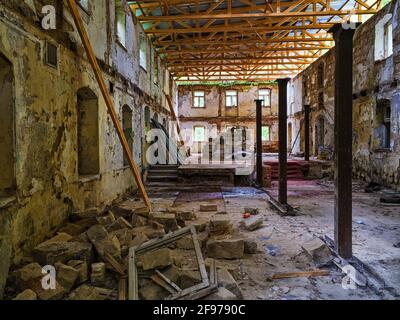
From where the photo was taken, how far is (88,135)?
23.1 feet

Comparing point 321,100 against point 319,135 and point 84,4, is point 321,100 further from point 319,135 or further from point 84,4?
point 84,4

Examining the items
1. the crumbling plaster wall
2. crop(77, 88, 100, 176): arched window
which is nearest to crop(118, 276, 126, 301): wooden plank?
crop(77, 88, 100, 176): arched window

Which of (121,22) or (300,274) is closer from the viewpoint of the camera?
(300,274)

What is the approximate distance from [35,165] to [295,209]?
18.4 ft

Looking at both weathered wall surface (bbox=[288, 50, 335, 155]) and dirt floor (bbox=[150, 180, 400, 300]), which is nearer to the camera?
dirt floor (bbox=[150, 180, 400, 300])

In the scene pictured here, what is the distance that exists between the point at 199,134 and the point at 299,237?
22018mm

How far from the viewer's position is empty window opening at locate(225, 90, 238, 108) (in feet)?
88.1

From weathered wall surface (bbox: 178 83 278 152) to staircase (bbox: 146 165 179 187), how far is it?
585 inches

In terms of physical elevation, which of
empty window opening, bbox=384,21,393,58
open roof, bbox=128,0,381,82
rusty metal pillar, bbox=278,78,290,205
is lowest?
rusty metal pillar, bbox=278,78,290,205

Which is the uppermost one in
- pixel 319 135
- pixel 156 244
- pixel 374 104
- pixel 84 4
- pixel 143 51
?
pixel 143 51

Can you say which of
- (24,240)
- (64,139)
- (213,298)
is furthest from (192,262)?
(64,139)

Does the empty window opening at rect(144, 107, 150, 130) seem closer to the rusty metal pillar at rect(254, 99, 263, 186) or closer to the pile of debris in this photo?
the rusty metal pillar at rect(254, 99, 263, 186)

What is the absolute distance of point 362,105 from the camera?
39.7 ft

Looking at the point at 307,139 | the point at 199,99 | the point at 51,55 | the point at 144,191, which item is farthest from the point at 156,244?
the point at 199,99
